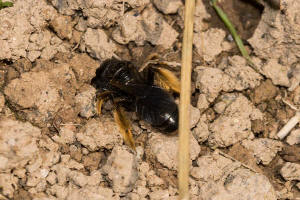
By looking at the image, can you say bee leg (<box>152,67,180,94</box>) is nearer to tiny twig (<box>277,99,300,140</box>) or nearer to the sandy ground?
the sandy ground

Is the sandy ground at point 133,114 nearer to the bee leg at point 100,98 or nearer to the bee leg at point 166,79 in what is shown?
the bee leg at point 100,98

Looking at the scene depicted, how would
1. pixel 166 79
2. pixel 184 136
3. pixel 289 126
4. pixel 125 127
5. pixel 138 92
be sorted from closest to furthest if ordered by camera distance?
pixel 184 136, pixel 125 127, pixel 138 92, pixel 289 126, pixel 166 79

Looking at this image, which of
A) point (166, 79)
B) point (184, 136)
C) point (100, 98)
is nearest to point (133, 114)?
point (100, 98)

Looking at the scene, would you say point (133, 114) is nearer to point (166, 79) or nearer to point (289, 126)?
point (166, 79)

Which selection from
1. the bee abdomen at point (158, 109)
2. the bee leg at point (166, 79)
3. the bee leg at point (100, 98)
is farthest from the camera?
the bee leg at point (166, 79)

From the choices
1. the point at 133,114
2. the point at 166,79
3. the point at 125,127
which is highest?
the point at 166,79

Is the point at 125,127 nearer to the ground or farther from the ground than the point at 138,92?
nearer to the ground

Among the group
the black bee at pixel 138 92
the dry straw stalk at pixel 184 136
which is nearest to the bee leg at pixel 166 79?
the black bee at pixel 138 92

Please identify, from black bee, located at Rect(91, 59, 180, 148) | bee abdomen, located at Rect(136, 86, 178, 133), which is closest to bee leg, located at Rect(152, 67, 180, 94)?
black bee, located at Rect(91, 59, 180, 148)
